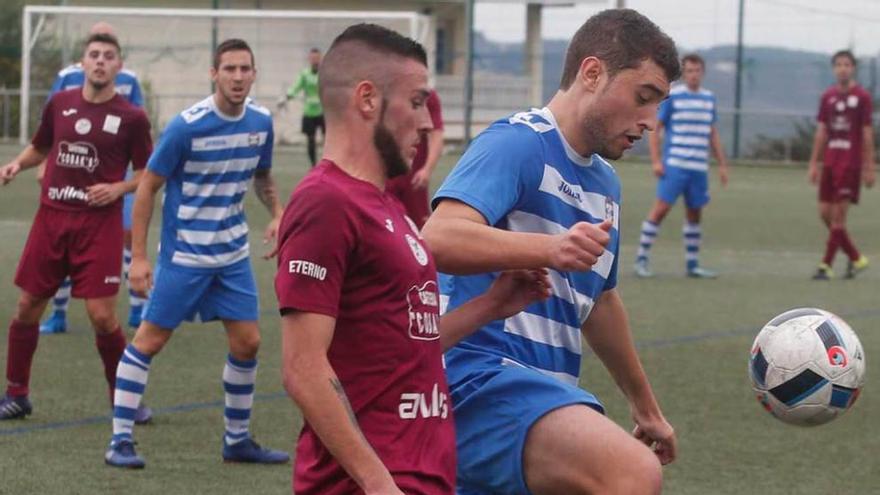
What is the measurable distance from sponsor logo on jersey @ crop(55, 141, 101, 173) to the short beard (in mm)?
5027

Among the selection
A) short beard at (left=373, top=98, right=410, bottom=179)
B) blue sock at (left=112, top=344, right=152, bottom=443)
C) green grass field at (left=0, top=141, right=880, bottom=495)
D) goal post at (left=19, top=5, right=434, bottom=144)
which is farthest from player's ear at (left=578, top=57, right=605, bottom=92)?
goal post at (left=19, top=5, right=434, bottom=144)

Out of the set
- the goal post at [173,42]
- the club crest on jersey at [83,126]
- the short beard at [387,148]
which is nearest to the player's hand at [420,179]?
the club crest on jersey at [83,126]

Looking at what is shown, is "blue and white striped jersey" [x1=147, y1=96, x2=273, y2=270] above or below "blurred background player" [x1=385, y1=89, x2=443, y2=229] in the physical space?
above

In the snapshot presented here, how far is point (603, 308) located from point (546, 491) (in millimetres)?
A: 766

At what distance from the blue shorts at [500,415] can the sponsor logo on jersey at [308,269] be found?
96 cm

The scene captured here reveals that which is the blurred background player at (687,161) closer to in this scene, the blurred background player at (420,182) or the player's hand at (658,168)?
the player's hand at (658,168)

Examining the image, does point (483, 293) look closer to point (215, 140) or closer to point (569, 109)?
point (569, 109)

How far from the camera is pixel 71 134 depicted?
8219 millimetres

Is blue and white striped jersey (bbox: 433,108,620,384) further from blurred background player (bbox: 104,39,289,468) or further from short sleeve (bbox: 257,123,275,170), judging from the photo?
short sleeve (bbox: 257,123,275,170)

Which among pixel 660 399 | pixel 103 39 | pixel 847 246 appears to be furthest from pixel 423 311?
pixel 847 246

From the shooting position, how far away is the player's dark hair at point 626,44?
4223 millimetres

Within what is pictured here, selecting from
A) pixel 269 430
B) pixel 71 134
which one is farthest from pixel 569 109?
pixel 71 134

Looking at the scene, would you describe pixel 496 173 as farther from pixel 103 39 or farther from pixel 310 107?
pixel 310 107

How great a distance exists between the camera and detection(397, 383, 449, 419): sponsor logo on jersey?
347 cm
